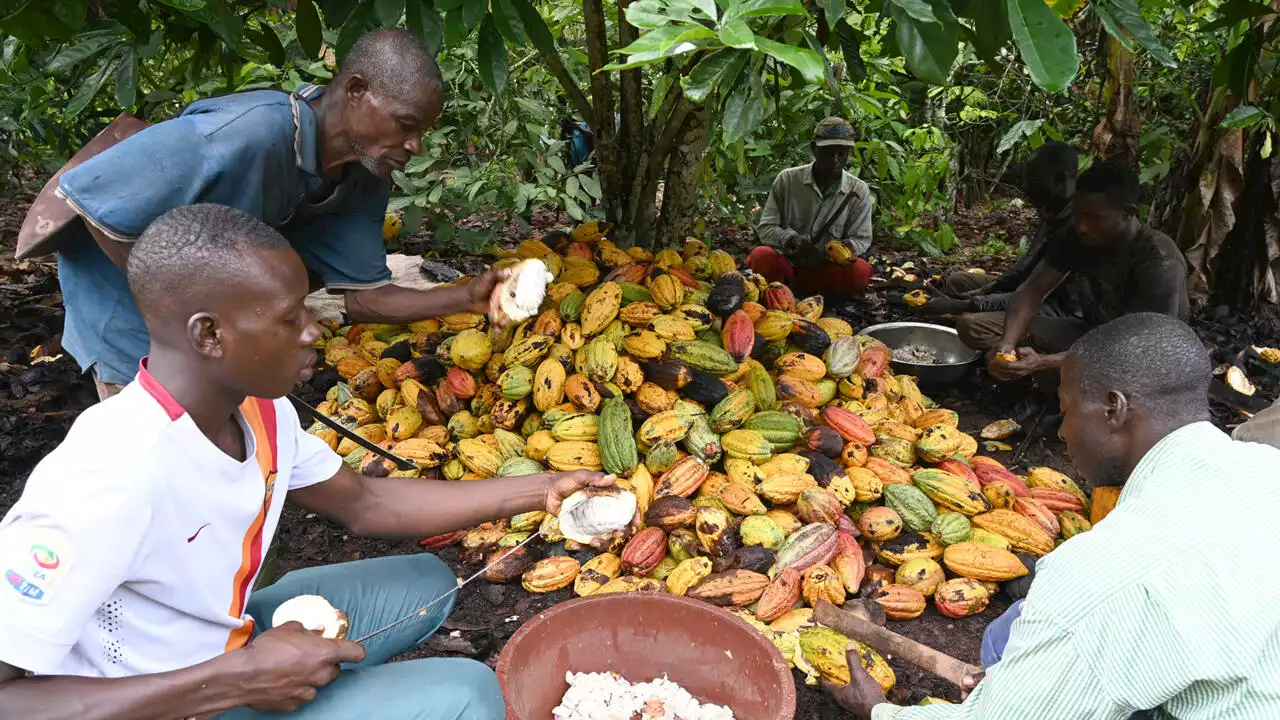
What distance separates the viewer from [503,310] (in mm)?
2611

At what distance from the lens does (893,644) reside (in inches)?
92.4

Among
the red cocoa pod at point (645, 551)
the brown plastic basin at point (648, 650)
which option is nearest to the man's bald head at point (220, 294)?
the brown plastic basin at point (648, 650)

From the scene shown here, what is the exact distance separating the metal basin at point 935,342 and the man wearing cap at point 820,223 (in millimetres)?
820

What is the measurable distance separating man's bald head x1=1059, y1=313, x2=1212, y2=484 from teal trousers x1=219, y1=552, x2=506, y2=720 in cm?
127

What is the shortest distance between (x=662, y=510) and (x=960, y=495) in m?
1.09

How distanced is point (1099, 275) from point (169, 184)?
3921 mm

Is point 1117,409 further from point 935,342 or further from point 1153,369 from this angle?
point 935,342

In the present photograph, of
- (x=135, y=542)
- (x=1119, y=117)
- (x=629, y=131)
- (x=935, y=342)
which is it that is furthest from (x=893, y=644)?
(x=1119, y=117)

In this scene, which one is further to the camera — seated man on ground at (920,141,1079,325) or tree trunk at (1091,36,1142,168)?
tree trunk at (1091,36,1142,168)

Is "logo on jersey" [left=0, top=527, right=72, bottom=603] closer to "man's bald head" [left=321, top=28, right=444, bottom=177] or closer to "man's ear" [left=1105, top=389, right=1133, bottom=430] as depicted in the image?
"man's bald head" [left=321, top=28, right=444, bottom=177]

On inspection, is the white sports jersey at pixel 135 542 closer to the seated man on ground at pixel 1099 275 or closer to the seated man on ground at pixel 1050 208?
the seated man on ground at pixel 1099 275

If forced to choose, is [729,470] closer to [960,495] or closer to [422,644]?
[960,495]

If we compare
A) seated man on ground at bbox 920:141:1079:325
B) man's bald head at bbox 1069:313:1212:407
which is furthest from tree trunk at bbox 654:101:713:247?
man's bald head at bbox 1069:313:1212:407

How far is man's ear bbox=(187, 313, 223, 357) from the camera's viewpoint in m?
1.38
